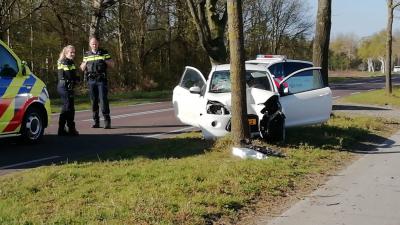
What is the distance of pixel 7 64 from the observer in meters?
9.59

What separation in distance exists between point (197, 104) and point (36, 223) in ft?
19.8

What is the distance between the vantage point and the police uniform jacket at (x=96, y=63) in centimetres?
1207

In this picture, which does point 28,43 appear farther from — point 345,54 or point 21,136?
point 345,54

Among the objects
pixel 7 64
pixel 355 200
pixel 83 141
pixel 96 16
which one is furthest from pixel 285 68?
pixel 96 16

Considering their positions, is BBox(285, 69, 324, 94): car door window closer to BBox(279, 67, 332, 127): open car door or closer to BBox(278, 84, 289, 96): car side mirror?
BBox(279, 67, 332, 127): open car door

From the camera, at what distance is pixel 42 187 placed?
6348mm

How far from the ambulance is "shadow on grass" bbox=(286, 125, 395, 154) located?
15.4 feet

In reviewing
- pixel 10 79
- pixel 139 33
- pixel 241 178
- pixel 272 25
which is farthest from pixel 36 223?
pixel 272 25

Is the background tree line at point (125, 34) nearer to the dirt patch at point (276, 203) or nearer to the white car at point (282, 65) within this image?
the white car at point (282, 65)

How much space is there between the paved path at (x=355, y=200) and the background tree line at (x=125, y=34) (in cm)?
1409

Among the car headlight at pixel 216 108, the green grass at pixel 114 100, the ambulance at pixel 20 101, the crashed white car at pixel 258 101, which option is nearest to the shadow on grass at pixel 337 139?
the crashed white car at pixel 258 101

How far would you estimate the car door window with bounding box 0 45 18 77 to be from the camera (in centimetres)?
945

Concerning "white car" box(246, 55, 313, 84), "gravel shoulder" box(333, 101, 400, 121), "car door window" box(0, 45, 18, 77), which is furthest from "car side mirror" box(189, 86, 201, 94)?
"gravel shoulder" box(333, 101, 400, 121)

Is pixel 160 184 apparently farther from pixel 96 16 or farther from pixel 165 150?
pixel 96 16
